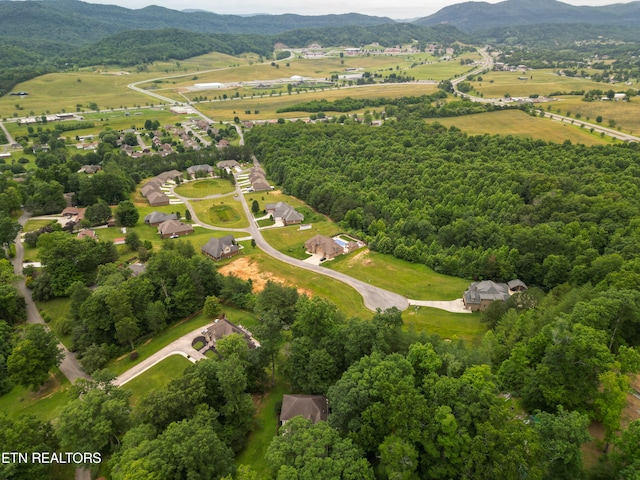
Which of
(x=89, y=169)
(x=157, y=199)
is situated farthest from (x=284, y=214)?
(x=89, y=169)

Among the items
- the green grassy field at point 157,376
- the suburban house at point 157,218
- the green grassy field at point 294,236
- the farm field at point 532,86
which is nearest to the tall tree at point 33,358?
the green grassy field at point 157,376

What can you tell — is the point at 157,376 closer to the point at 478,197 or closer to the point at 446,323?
the point at 446,323

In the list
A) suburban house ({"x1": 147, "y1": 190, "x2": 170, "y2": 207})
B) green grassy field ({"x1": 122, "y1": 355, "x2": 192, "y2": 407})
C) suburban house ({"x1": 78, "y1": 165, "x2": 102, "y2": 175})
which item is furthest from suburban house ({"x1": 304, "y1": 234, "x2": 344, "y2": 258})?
suburban house ({"x1": 78, "y1": 165, "x2": 102, "y2": 175})

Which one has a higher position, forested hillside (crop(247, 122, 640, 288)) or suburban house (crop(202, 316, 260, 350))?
forested hillside (crop(247, 122, 640, 288))

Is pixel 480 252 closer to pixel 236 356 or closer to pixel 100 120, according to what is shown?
pixel 236 356

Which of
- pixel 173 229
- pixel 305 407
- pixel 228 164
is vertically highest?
pixel 305 407

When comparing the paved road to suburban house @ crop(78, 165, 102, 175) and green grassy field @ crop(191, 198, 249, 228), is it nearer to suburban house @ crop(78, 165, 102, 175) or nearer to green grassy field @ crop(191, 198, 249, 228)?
green grassy field @ crop(191, 198, 249, 228)

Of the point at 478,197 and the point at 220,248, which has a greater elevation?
the point at 478,197

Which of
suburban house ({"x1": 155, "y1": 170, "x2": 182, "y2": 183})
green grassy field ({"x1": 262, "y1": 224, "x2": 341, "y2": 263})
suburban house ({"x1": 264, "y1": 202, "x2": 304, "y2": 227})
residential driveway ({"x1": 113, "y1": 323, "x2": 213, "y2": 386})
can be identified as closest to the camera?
residential driveway ({"x1": 113, "y1": 323, "x2": 213, "y2": 386})
